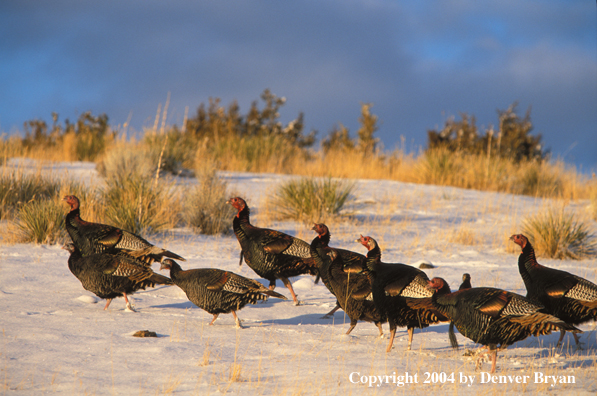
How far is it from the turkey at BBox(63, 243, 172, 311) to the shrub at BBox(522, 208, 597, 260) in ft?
23.7

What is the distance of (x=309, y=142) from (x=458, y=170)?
13723 millimetres

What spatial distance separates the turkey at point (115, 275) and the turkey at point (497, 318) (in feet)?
9.37

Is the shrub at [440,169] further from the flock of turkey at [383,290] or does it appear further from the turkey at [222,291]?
the turkey at [222,291]

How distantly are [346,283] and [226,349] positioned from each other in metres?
1.38

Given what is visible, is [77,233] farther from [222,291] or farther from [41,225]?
[41,225]

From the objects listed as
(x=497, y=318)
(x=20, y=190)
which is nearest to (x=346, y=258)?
(x=497, y=318)

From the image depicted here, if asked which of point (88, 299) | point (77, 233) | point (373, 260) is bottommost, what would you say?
A: point (88, 299)

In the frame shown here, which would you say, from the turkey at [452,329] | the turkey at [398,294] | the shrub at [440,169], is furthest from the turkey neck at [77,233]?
the shrub at [440,169]

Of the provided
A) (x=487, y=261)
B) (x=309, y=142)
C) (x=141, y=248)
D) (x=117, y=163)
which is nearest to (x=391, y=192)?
(x=487, y=261)

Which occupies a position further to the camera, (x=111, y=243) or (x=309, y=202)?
(x=309, y=202)

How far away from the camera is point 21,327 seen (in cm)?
468

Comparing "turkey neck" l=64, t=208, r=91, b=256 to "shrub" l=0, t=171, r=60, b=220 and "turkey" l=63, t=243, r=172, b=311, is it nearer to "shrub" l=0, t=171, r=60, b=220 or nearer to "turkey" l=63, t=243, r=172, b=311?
"turkey" l=63, t=243, r=172, b=311

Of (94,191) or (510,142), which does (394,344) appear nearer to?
(94,191)

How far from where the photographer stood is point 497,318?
13.7 feet
